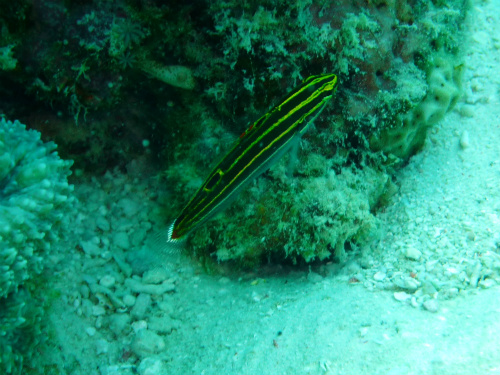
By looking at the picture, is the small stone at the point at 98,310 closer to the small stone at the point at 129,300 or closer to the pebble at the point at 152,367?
the small stone at the point at 129,300

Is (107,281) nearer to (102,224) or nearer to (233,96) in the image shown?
(102,224)

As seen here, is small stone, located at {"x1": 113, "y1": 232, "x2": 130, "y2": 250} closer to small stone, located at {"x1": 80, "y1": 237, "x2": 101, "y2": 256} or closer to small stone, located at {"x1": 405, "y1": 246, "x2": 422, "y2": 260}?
small stone, located at {"x1": 80, "y1": 237, "x2": 101, "y2": 256}

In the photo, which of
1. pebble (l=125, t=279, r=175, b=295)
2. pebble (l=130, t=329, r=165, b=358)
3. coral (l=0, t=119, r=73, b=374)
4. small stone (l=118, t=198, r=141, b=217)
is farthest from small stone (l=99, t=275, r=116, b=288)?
coral (l=0, t=119, r=73, b=374)

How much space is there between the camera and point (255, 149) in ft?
9.32

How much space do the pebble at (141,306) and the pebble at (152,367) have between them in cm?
64

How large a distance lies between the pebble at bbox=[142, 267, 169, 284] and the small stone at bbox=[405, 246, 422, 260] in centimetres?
298

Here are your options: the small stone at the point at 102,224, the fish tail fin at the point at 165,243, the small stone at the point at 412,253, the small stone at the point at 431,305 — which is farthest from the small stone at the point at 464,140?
the small stone at the point at 102,224

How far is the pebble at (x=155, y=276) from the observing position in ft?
15.2

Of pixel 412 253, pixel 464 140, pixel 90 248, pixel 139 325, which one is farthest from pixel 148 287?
pixel 464 140

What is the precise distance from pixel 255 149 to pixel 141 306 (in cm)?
271

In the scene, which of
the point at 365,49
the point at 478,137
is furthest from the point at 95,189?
the point at 478,137

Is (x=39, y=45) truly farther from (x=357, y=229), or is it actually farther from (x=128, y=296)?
(x=357, y=229)

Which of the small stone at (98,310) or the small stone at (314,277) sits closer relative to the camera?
the small stone at (314,277)

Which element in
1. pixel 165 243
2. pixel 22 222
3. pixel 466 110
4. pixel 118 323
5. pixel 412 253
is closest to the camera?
pixel 22 222
